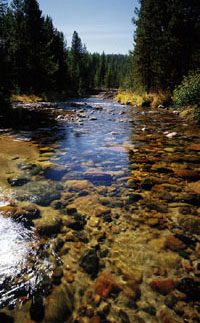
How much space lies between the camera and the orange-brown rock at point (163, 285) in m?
1.30

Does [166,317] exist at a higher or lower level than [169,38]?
lower

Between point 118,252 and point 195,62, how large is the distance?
18.6 meters

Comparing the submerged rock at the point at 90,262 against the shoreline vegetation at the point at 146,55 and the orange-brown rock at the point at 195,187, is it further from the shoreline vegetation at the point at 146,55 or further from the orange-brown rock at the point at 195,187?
the shoreline vegetation at the point at 146,55

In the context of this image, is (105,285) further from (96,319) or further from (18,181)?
(18,181)

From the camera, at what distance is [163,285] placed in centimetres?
134

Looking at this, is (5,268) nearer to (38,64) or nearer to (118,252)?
(118,252)

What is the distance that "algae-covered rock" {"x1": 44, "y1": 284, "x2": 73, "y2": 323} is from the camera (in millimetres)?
1135

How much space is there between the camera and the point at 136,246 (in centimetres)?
172

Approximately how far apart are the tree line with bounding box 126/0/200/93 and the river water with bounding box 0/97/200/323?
16.3 m

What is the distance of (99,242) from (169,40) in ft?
62.6

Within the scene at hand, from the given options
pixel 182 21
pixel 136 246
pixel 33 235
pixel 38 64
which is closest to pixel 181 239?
pixel 136 246

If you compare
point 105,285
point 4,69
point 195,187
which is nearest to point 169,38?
point 4,69

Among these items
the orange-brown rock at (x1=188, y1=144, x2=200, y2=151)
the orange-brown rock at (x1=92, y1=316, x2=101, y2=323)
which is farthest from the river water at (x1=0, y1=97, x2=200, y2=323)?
Result: the orange-brown rock at (x1=188, y1=144, x2=200, y2=151)

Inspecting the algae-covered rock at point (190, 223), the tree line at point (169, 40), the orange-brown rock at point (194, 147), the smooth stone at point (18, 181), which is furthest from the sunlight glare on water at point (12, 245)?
the tree line at point (169, 40)
